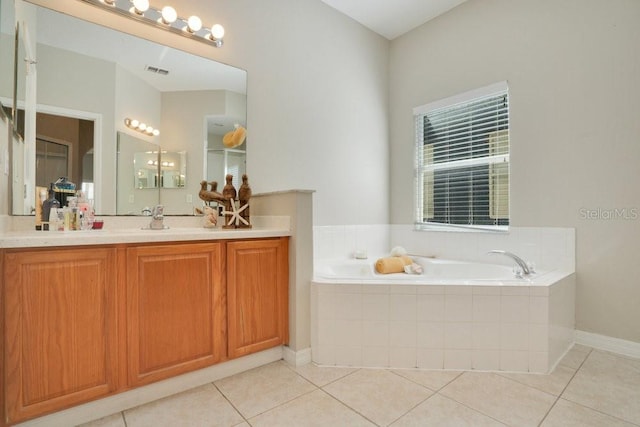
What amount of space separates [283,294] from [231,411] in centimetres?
68

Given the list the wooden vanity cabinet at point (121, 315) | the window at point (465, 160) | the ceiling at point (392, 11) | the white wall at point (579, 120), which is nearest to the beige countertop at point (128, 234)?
the wooden vanity cabinet at point (121, 315)

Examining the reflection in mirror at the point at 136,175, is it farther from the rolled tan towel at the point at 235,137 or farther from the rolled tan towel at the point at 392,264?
the rolled tan towel at the point at 392,264

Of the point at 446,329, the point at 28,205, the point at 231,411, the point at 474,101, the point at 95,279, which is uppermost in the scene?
the point at 474,101

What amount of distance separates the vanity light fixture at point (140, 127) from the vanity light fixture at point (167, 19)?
61cm

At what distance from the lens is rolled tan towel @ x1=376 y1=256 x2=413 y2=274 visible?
8.94ft

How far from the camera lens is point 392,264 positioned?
2771mm

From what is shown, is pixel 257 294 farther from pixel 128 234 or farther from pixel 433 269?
pixel 433 269

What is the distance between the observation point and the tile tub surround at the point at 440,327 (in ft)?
6.08

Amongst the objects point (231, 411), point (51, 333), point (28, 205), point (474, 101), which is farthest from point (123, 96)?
point (474, 101)

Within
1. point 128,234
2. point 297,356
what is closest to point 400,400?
point 297,356

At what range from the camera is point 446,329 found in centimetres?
189

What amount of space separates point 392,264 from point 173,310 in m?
1.78

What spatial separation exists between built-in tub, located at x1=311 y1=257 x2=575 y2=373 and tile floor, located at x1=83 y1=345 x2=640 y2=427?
0.08 m

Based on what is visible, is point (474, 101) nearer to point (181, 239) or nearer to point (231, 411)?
point (181, 239)
